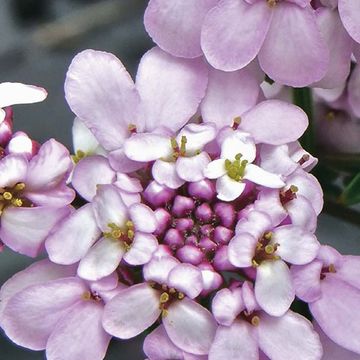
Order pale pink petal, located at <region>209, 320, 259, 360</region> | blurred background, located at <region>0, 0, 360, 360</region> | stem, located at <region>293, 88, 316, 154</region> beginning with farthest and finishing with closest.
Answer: blurred background, located at <region>0, 0, 360, 360</region> < stem, located at <region>293, 88, 316, 154</region> < pale pink petal, located at <region>209, 320, 259, 360</region>

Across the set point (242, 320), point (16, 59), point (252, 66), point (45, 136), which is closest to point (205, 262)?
point (242, 320)

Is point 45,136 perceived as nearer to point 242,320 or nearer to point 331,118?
point 331,118

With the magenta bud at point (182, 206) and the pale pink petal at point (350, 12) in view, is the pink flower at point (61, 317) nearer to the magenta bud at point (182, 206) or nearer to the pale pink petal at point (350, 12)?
the magenta bud at point (182, 206)

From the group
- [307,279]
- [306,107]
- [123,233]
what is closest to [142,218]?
[123,233]

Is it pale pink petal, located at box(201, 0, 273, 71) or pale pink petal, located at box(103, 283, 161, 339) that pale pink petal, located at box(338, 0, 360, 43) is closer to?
pale pink petal, located at box(201, 0, 273, 71)

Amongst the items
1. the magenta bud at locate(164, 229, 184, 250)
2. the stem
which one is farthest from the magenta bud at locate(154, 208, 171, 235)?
the stem

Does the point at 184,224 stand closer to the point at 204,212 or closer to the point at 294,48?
the point at 204,212
